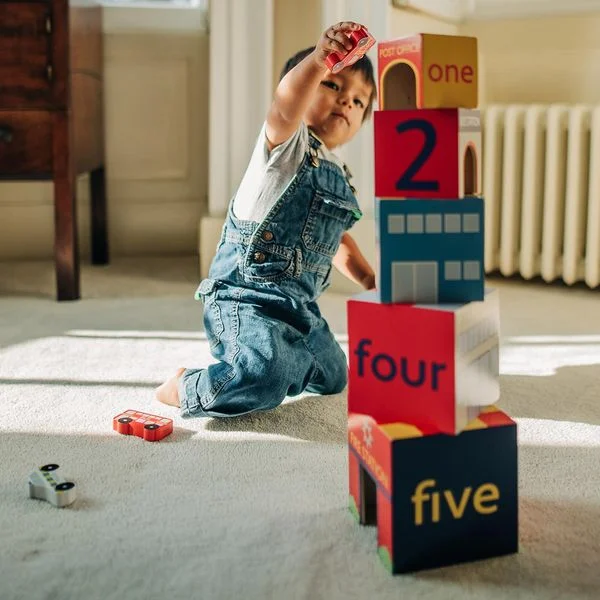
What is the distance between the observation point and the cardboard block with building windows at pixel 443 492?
2.86ft

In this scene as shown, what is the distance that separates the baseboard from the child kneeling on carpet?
677 mm

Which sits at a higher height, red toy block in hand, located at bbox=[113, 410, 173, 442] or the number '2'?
the number '2'

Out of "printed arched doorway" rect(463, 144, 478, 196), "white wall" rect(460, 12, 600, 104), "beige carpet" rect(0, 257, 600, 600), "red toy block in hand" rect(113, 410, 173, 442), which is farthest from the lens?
"white wall" rect(460, 12, 600, 104)

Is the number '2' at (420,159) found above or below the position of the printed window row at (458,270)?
above

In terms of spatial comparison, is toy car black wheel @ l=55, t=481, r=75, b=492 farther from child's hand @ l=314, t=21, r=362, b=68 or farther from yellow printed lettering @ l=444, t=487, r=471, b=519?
child's hand @ l=314, t=21, r=362, b=68

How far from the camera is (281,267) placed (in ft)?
4.53

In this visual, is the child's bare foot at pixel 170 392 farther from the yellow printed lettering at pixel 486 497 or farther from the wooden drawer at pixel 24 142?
the wooden drawer at pixel 24 142

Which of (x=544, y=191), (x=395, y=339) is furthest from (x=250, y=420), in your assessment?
(x=544, y=191)

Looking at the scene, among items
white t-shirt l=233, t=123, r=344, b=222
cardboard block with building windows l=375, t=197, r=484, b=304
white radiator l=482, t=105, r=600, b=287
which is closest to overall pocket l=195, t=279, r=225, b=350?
white t-shirt l=233, t=123, r=344, b=222

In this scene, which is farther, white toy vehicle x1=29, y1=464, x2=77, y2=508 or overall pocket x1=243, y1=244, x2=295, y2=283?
overall pocket x1=243, y1=244, x2=295, y2=283

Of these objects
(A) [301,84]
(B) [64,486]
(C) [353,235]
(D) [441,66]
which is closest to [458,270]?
(D) [441,66]

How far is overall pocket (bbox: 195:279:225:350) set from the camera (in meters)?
1.40

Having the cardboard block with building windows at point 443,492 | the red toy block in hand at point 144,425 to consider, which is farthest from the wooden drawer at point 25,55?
the cardboard block with building windows at point 443,492

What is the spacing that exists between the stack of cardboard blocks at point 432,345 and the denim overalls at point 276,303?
14.9 inches
